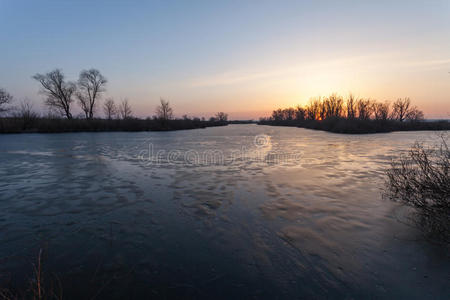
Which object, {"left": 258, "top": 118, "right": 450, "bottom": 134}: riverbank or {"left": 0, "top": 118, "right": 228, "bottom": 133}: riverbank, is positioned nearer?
{"left": 0, "top": 118, "right": 228, "bottom": 133}: riverbank

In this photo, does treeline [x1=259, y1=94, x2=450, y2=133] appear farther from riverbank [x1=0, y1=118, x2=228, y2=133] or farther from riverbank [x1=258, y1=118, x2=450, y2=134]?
riverbank [x1=0, y1=118, x2=228, y2=133]

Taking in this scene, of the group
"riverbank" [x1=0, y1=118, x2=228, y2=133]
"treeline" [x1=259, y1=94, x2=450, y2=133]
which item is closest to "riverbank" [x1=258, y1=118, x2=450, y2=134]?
"treeline" [x1=259, y1=94, x2=450, y2=133]

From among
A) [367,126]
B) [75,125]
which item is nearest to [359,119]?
[367,126]

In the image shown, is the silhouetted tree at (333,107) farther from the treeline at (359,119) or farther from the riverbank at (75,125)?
the riverbank at (75,125)

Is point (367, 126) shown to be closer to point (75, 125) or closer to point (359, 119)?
point (359, 119)

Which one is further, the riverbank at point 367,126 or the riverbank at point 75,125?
the riverbank at point 367,126

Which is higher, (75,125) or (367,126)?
(75,125)

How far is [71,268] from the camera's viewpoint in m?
3.35

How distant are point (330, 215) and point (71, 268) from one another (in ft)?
18.2

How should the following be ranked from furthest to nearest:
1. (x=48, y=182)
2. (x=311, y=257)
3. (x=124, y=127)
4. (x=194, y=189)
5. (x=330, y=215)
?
1. (x=124, y=127)
2. (x=48, y=182)
3. (x=194, y=189)
4. (x=330, y=215)
5. (x=311, y=257)

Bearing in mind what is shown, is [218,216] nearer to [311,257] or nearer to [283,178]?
[311,257]

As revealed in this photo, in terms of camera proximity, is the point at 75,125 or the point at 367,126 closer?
the point at 367,126

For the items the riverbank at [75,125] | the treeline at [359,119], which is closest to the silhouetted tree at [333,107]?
the treeline at [359,119]

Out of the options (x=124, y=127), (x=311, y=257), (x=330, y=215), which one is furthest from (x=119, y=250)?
(x=124, y=127)
